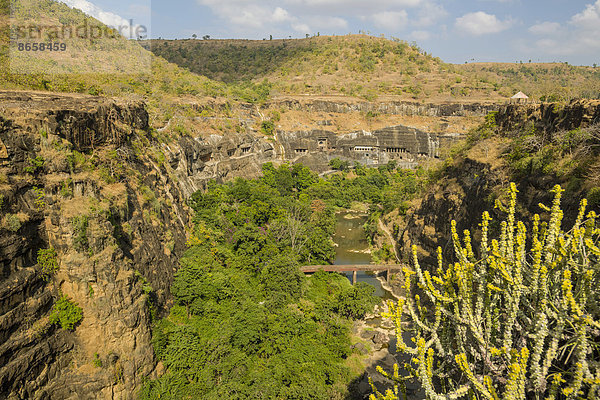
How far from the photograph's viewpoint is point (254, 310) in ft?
64.4

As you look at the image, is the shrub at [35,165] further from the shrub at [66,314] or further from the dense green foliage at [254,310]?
the dense green foliage at [254,310]

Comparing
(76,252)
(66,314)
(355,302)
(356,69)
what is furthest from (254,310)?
(356,69)

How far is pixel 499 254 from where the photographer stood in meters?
6.98

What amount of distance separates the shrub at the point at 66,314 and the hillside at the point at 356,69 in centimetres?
6387

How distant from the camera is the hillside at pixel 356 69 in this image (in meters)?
74.5

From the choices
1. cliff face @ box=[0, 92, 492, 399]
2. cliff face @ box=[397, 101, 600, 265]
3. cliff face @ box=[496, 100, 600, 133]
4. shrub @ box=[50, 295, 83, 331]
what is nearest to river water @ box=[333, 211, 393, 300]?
cliff face @ box=[397, 101, 600, 265]

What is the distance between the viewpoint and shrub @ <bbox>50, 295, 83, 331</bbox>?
1423cm

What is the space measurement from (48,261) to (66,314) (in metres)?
2.31

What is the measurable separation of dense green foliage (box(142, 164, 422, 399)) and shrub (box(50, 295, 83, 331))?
364 centimetres

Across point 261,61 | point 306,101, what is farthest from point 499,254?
point 261,61

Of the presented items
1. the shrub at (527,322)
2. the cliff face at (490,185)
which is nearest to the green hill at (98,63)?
the cliff face at (490,185)

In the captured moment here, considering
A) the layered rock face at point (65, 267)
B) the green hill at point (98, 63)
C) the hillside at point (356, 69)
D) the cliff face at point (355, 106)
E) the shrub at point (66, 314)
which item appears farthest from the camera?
the hillside at point (356, 69)

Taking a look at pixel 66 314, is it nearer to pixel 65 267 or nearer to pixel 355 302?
pixel 65 267
